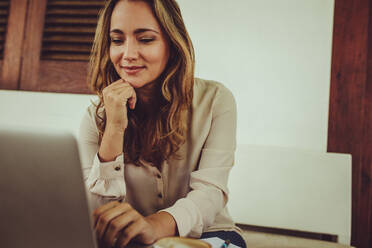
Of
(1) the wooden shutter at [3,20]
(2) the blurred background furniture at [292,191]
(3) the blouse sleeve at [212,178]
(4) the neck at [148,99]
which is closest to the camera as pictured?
(3) the blouse sleeve at [212,178]

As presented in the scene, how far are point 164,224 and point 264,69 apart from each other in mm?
1173

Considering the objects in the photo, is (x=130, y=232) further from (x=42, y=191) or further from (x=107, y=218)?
(x=42, y=191)

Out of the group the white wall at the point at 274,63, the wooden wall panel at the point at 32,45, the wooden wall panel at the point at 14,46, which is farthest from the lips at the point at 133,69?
the wooden wall panel at the point at 14,46

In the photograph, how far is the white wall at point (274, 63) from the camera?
1664mm

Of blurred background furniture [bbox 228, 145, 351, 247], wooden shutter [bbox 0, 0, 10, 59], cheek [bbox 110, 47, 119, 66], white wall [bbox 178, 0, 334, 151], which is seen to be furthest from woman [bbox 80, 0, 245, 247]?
wooden shutter [bbox 0, 0, 10, 59]

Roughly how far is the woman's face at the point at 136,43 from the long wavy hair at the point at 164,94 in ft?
0.11

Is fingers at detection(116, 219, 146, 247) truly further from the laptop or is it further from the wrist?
the wrist

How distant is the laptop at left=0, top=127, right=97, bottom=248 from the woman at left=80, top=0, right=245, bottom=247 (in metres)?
0.58

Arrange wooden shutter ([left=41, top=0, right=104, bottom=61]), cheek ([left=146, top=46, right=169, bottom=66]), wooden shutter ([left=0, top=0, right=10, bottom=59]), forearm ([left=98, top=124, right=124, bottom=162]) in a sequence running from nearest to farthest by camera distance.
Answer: forearm ([left=98, top=124, right=124, bottom=162])
cheek ([left=146, top=46, right=169, bottom=66])
wooden shutter ([left=41, top=0, right=104, bottom=61])
wooden shutter ([left=0, top=0, right=10, bottom=59])

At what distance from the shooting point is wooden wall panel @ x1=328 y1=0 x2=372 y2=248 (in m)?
1.65

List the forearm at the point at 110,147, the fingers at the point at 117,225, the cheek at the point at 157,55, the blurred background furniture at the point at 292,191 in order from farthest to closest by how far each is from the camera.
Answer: the blurred background furniture at the point at 292,191
the cheek at the point at 157,55
the forearm at the point at 110,147
the fingers at the point at 117,225

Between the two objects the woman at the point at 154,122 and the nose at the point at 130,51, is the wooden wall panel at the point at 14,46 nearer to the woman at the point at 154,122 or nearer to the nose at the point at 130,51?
the woman at the point at 154,122

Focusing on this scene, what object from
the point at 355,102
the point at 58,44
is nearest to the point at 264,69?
the point at 355,102

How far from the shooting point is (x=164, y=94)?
3.70 ft
